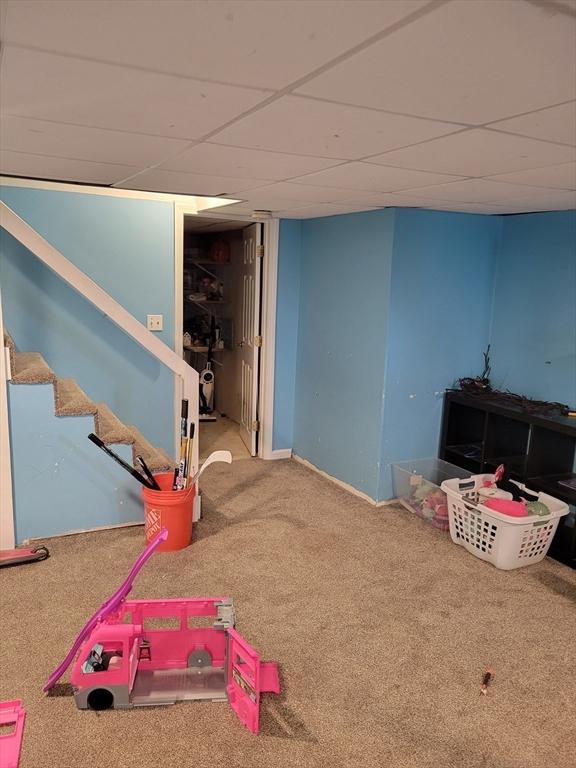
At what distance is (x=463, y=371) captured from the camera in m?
4.05

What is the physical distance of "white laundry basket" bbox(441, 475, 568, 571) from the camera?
303 centimetres

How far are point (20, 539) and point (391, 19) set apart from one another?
10.3ft

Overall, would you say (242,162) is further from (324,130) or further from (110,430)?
(110,430)

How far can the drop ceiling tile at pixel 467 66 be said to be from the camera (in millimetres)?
958

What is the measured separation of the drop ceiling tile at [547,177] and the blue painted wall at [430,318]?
4.00 feet

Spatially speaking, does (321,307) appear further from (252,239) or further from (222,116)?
(222,116)

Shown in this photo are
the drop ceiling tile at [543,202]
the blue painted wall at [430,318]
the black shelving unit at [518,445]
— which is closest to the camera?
the drop ceiling tile at [543,202]

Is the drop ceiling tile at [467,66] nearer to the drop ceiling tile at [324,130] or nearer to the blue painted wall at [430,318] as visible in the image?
the drop ceiling tile at [324,130]

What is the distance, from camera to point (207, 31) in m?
1.04

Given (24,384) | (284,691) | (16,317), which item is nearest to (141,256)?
(16,317)

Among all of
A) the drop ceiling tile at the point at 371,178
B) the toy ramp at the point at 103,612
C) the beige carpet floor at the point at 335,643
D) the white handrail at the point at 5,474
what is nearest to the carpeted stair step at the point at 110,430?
the white handrail at the point at 5,474

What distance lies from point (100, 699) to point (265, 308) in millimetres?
3167

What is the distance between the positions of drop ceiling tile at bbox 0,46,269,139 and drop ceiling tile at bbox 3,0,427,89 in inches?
3.6

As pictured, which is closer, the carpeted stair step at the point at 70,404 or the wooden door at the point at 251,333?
the carpeted stair step at the point at 70,404
